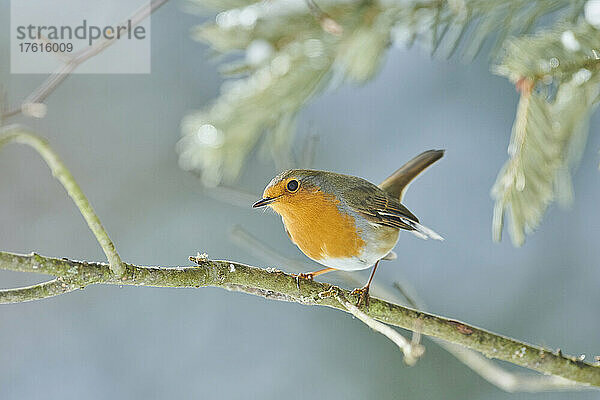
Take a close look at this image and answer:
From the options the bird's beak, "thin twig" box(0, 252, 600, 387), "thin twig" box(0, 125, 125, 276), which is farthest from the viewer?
the bird's beak

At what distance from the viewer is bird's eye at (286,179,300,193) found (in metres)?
0.66

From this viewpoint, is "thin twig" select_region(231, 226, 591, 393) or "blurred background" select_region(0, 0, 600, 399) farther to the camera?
"blurred background" select_region(0, 0, 600, 399)

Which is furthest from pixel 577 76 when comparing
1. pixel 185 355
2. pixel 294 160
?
pixel 185 355

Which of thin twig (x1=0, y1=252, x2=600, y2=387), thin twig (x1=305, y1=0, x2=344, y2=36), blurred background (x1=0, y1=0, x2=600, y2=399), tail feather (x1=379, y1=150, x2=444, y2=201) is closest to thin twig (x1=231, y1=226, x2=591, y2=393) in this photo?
thin twig (x1=0, y1=252, x2=600, y2=387)

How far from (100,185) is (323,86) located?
122cm

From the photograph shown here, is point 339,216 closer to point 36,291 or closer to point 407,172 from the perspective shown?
point 407,172

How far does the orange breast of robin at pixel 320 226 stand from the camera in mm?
640

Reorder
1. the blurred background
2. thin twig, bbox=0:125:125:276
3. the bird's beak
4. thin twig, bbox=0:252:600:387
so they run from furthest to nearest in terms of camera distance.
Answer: the blurred background
the bird's beak
thin twig, bbox=0:252:600:387
thin twig, bbox=0:125:125:276

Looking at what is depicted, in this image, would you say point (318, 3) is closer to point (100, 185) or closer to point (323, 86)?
point (323, 86)

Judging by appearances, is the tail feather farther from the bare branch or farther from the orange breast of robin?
the bare branch

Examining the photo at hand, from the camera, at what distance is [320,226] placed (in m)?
0.66

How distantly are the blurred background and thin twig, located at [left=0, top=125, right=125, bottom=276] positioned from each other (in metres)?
1.24

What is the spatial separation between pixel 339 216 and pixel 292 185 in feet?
0.20

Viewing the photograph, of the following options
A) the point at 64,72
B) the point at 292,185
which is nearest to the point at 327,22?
the point at 292,185
